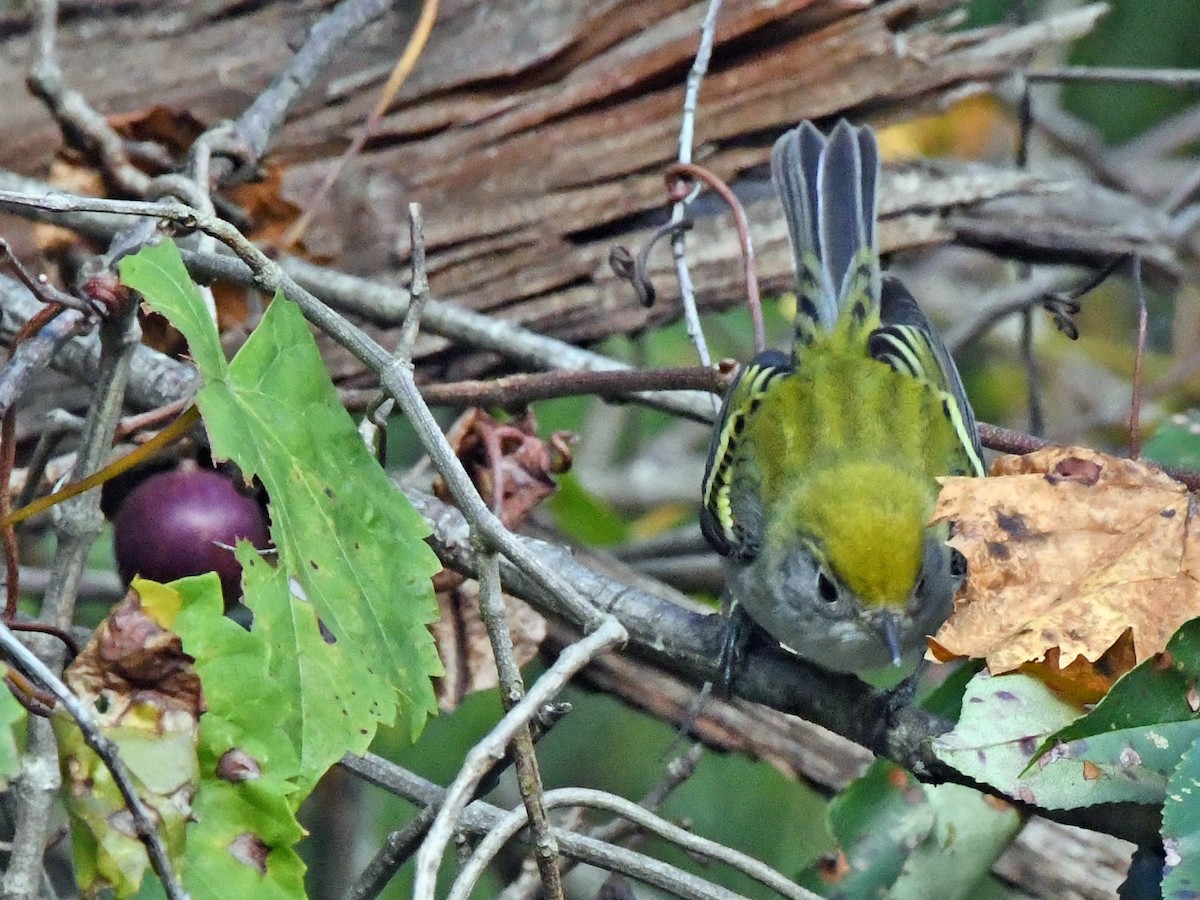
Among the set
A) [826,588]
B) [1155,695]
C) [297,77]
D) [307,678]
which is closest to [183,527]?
[307,678]

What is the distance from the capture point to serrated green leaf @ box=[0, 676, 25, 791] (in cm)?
153

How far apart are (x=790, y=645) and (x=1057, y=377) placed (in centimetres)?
349

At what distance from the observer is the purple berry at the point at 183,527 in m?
2.65

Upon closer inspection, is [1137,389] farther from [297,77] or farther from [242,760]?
[297,77]

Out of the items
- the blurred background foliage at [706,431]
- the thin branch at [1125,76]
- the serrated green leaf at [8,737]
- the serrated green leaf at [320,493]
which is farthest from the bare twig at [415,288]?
the thin branch at [1125,76]

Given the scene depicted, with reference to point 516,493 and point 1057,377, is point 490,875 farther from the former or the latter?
point 1057,377

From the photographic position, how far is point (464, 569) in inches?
103

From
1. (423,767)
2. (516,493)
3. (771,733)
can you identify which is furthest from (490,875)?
(516,493)

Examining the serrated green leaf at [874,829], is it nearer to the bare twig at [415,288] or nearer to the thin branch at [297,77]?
the bare twig at [415,288]

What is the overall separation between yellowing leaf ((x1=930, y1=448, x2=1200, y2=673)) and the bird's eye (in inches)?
20.1

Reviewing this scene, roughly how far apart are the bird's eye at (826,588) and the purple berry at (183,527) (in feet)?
3.63

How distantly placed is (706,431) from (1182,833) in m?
4.05

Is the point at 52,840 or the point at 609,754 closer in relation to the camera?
the point at 52,840

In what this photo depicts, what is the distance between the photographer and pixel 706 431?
5.83 metres
